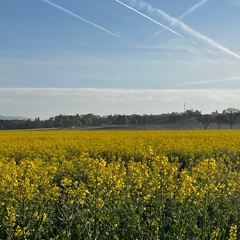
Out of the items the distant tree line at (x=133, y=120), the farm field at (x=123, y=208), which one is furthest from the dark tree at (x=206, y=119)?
the farm field at (x=123, y=208)

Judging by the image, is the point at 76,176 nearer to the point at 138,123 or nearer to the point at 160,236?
the point at 160,236

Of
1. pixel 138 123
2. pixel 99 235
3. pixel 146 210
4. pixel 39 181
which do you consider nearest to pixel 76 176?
pixel 39 181

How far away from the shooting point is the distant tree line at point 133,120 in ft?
254

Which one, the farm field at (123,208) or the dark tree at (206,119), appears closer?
the farm field at (123,208)

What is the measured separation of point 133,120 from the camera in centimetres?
9956

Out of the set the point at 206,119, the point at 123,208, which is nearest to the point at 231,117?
the point at 206,119

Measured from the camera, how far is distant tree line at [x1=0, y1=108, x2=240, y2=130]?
7756 centimetres

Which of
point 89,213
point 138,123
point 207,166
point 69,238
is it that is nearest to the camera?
point 69,238

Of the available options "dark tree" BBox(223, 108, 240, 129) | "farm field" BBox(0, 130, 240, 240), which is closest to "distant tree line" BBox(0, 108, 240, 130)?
"dark tree" BBox(223, 108, 240, 129)

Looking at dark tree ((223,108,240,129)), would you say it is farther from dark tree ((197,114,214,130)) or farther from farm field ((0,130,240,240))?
farm field ((0,130,240,240))

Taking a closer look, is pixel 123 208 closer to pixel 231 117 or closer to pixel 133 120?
pixel 231 117

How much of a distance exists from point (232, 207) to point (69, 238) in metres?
2.09

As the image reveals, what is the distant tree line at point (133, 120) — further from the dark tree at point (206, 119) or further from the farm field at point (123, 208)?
the farm field at point (123, 208)

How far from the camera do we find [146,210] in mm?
5078
